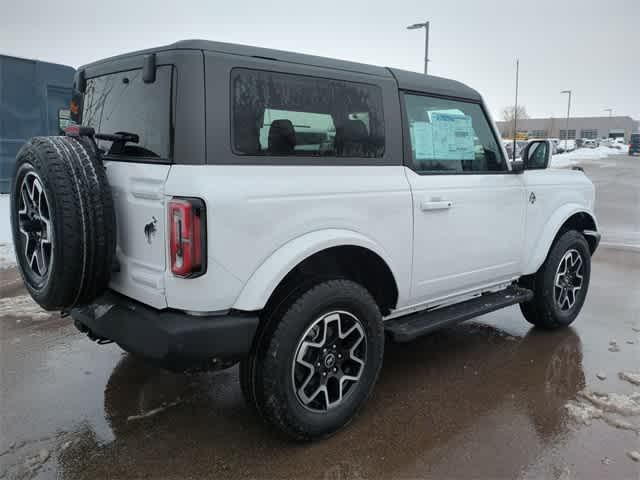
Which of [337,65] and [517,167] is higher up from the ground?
[337,65]

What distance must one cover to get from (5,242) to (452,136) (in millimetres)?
6574

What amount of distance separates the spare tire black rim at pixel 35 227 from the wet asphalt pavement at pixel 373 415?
0.93 metres

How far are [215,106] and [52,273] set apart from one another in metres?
1.15

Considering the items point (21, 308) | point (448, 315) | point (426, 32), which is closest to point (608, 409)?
point (448, 315)

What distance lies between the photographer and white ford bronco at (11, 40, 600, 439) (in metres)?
2.51

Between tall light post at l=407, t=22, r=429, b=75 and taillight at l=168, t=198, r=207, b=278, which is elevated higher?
tall light post at l=407, t=22, r=429, b=75

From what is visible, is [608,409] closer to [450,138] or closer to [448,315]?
[448,315]

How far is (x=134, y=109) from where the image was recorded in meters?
2.87

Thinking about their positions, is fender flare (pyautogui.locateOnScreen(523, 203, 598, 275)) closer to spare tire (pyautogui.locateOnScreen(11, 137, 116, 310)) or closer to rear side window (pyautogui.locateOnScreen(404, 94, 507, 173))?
rear side window (pyautogui.locateOnScreen(404, 94, 507, 173))

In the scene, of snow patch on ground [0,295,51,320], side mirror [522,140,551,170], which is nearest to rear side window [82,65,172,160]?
snow patch on ground [0,295,51,320]

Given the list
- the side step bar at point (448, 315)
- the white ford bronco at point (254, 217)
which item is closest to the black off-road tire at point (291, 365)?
the white ford bronco at point (254, 217)

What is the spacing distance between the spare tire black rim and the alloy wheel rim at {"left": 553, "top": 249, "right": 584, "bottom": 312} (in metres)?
3.92

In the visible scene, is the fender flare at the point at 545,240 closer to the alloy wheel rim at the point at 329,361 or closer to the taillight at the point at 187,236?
the alloy wheel rim at the point at 329,361

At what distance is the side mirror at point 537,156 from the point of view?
4.17 metres
